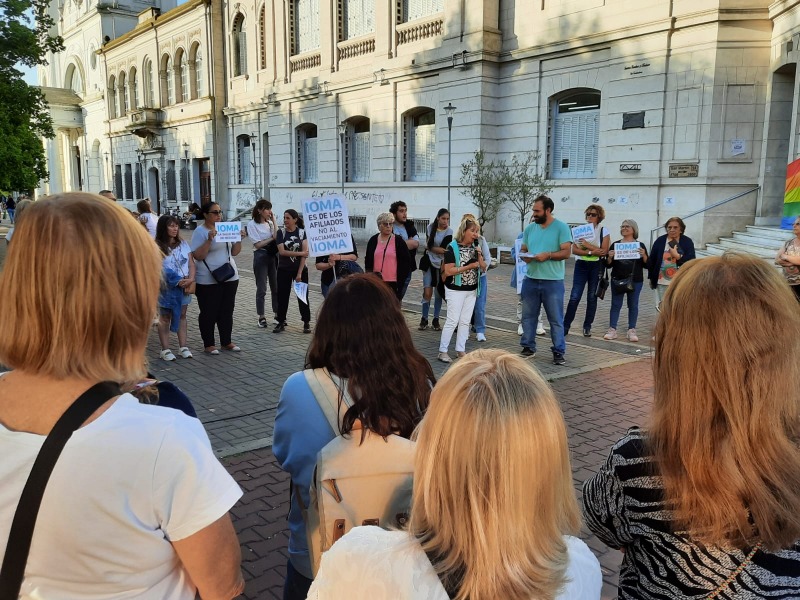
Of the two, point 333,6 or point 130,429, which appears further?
point 333,6

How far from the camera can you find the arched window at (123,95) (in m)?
46.2

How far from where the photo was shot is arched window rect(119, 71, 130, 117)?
152ft

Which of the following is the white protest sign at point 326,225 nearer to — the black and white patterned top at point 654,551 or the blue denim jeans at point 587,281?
the blue denim jeans at point 587,281

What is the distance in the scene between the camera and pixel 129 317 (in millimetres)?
1510

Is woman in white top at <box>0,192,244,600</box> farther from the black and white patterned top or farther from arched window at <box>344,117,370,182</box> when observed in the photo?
arched window at <box>344,117,370,182</box>

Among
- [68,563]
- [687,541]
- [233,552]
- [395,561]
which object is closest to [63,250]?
[68,563]

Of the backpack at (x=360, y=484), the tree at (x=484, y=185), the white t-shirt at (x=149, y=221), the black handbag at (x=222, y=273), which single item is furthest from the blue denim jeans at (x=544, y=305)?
the tree at (x=484, y=185)

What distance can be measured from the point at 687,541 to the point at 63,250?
1688mm

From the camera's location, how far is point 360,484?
2.01m

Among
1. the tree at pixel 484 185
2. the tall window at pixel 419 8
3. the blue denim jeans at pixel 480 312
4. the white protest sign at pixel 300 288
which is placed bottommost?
the blue denim jeans at pixel 480 312

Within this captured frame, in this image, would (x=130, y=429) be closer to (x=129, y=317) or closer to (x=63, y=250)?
(x=129, y=317)

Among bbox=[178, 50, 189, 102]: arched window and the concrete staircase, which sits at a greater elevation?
bbox=[178, 50, 189, 102]: arched window

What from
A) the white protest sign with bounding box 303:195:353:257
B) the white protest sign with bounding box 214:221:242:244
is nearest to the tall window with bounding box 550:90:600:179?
the white protest sign with bounding box 303:195:353:257

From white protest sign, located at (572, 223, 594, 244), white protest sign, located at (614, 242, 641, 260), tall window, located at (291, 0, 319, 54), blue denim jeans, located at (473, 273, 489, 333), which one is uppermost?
tall window, located at (291, 0, 319, 54)
